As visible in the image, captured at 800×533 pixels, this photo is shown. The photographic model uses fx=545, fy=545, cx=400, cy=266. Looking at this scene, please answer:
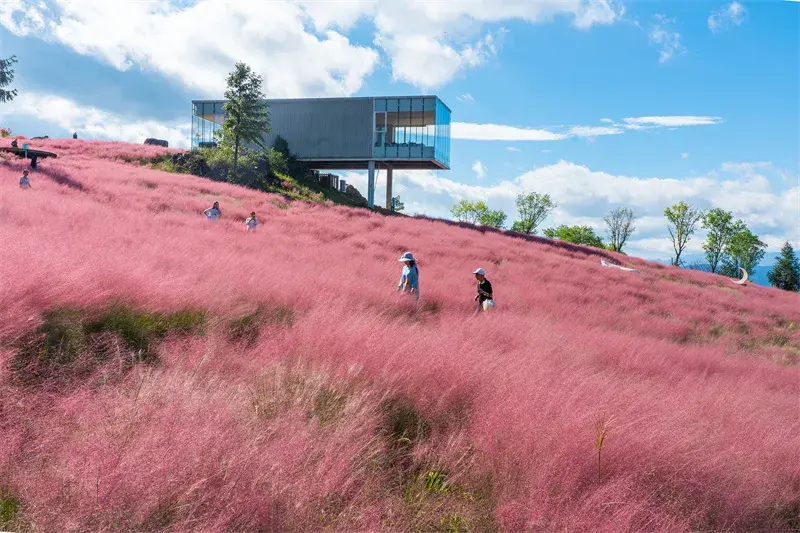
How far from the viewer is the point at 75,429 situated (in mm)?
3178

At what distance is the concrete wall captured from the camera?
42.5 metres

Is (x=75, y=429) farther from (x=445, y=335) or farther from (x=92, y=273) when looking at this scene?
(x=445, y=335)

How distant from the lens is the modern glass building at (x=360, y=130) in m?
42.1

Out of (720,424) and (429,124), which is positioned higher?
(429,124)

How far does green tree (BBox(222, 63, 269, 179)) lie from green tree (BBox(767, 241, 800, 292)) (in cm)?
6180

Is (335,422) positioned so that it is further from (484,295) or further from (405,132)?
(405,132)

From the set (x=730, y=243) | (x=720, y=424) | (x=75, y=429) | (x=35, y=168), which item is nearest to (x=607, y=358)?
(x=720, y=424)

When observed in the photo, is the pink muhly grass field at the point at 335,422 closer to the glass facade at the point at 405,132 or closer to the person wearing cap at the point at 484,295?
the person wearing cap at the point at 484,295

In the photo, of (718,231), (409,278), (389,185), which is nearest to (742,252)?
(718,231)

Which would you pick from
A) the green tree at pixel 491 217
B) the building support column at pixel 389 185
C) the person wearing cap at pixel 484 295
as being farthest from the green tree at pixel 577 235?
the person wearing cap at pixel 484 295

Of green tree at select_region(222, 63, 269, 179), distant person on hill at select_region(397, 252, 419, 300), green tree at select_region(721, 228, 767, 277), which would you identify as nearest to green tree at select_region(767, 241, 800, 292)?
green tree at select_region(721, 228, 767, 277)

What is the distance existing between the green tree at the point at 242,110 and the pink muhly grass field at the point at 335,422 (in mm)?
30442

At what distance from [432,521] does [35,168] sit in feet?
82.5

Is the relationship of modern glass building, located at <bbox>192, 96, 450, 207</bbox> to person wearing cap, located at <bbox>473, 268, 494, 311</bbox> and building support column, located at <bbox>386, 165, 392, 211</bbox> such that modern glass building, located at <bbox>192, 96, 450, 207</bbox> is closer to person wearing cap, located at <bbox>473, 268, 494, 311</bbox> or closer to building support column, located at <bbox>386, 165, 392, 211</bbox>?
building support column, located at <bbox>386, 165, 392, 211</bbox>
